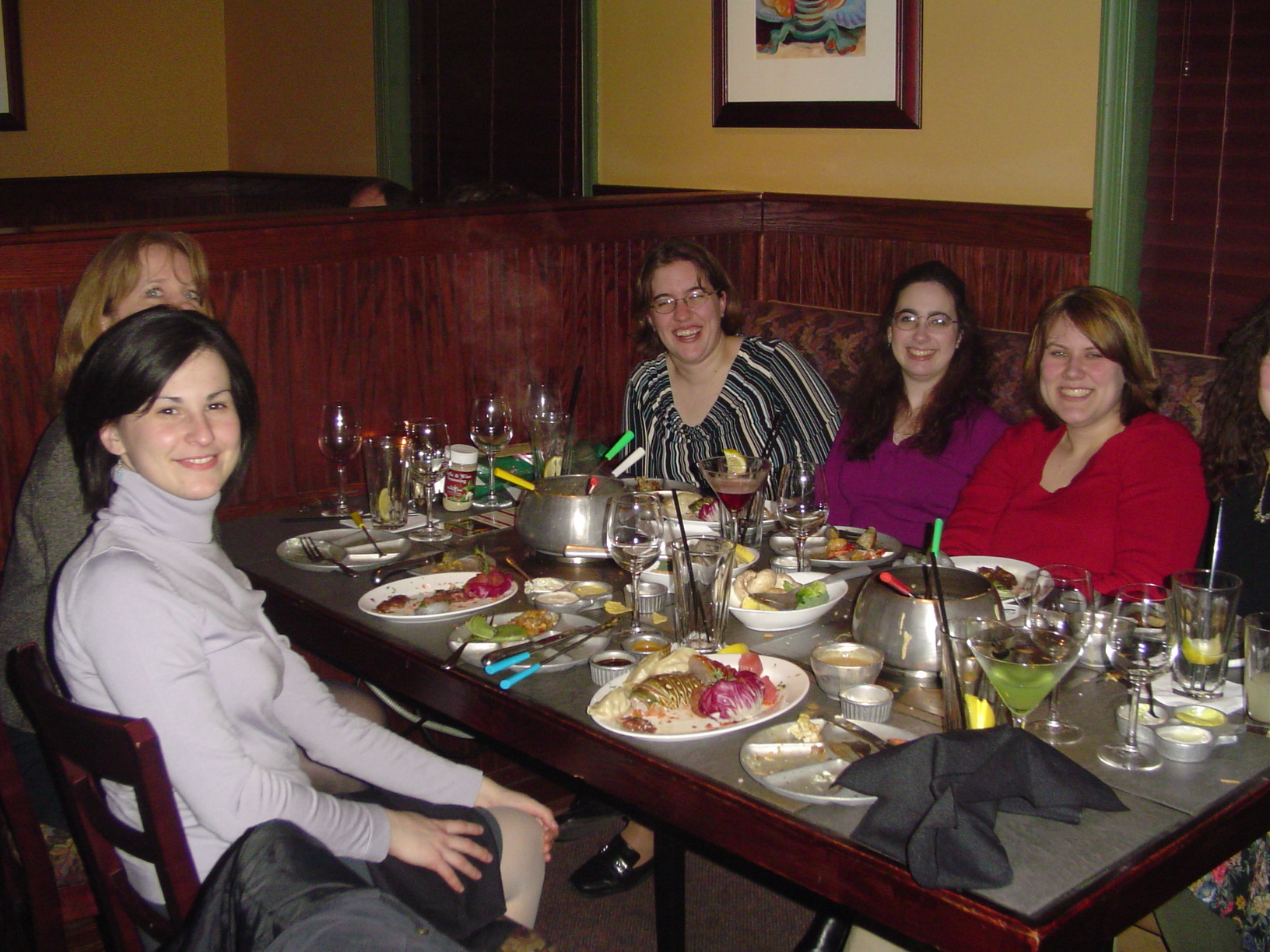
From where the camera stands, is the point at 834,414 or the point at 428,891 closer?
the point at 428,891

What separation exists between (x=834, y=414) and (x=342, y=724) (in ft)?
5.82

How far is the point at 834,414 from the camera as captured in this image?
3225 millimetres

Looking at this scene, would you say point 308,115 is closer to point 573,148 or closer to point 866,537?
point 573,148

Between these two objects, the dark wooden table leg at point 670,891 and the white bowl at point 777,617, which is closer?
the white bowl at point 777,617

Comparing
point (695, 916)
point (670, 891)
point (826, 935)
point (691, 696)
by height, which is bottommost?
point (695, 916)

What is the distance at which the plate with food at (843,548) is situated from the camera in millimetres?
2172

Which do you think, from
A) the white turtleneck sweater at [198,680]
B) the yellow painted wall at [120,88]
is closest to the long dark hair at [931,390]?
the white turtleneck sweater at [198,680]

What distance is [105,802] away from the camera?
1566mm

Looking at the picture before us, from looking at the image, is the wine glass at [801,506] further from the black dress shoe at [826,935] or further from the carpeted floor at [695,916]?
the carpeted floor at [695,916]

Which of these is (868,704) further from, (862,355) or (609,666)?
(862,355)

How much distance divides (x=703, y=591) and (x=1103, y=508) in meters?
1.00

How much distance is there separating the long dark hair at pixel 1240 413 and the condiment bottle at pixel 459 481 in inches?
58.7

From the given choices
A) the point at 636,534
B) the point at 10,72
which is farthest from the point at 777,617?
→ the point at 10,72

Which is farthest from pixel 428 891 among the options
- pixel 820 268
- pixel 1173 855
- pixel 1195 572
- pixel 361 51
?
pixel 361 51
